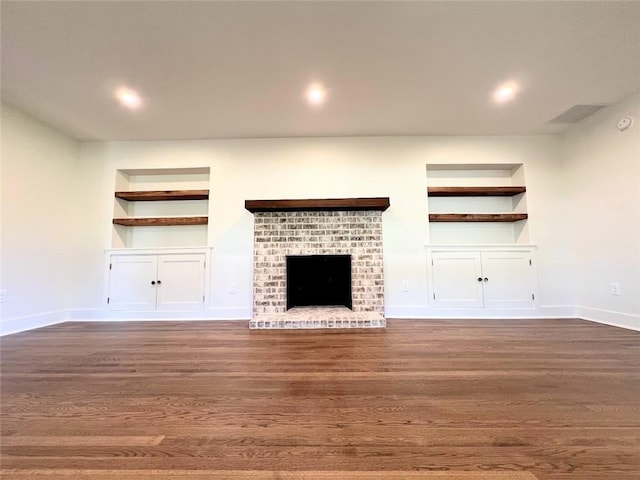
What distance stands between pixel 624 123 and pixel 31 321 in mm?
6836

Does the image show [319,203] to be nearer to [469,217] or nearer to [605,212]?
[469,217]

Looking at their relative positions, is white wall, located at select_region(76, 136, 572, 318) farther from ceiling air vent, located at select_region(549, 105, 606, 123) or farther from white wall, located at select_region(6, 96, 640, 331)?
ceiling air vent, located at select_region(549, 105, 606, 123)

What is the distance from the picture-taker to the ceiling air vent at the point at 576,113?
111 inches

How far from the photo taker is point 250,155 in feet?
11.5

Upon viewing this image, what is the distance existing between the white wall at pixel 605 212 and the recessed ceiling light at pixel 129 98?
202 inches

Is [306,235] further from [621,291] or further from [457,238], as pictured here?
[621,291]

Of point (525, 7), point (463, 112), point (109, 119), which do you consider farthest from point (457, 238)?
point (109, 119)

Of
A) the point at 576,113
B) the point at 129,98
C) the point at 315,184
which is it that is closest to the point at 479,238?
the point at 576,113

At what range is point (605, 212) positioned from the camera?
2.92 m

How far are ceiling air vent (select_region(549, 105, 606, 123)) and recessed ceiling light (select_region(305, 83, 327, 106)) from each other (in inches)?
110

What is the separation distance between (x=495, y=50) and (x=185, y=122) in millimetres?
3228

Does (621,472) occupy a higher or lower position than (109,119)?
lower

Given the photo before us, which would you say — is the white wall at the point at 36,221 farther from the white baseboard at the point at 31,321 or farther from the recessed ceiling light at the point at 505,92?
the recessed ceiling light at the point at 505,92

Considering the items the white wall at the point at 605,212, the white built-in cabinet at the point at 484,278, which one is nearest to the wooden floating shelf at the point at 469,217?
the white built-in cabinet at the point at 484,278
